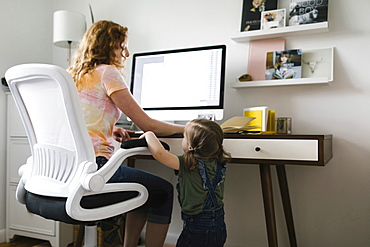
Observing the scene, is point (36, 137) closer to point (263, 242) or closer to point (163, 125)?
point (163, 125)

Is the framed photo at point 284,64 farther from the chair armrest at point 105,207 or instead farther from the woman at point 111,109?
the chair armrest at point 105,207

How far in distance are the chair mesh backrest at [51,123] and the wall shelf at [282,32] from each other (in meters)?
1.30

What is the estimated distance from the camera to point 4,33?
255 cm

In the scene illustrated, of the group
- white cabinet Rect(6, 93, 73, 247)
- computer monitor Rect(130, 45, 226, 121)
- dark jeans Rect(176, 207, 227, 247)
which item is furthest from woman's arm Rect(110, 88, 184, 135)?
white cabinet Rect(6, 93, 73, 247)

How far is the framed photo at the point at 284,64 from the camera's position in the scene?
2.05m

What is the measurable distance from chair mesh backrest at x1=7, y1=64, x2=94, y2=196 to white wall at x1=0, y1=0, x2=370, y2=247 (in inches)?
48.7

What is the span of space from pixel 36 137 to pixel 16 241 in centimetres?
148

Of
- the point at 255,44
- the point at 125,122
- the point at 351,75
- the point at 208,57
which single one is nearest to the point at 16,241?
the point at 125,122

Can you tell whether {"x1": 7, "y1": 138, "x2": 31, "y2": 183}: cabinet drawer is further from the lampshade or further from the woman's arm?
the woman's arm

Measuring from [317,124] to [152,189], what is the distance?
3.75 ft

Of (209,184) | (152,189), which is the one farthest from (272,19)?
(152,189)

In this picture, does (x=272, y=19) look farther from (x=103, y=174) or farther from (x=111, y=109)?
(x=103, y=174)

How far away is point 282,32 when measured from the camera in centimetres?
206

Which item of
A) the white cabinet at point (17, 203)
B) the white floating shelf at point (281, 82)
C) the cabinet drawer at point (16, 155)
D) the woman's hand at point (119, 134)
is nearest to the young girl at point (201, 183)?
the woman's hand at point (119, 134)
